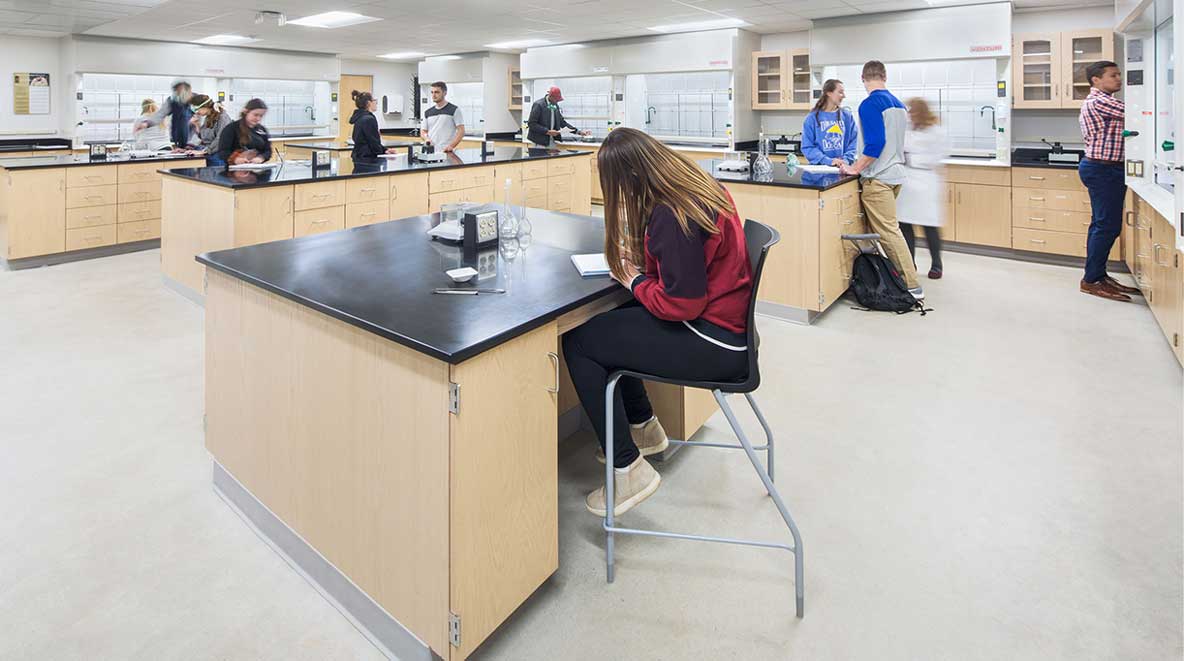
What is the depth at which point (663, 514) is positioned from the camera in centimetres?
227

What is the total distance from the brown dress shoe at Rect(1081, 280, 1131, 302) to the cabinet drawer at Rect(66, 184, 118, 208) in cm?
792

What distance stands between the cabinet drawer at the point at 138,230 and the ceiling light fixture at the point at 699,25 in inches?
226

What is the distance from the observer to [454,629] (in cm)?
152

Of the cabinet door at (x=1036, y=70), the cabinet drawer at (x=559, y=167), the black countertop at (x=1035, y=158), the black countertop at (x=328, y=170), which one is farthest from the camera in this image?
the cabinet drawer at (x=559, y=167)

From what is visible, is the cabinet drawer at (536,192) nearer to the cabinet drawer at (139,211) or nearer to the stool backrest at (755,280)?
the cabinet drawer at (139,211)

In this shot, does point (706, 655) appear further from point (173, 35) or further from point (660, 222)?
point (173, 35)

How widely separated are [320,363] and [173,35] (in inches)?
371

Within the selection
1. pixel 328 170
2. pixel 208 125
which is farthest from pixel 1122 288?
pixel 208 125

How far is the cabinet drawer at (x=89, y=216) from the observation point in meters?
5.80

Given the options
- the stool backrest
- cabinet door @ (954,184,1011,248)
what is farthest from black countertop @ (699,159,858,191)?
cabinet door @ (954,184,1011,248)

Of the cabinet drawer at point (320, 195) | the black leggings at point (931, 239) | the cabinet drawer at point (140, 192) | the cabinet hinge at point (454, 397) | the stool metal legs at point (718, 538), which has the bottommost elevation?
the stool metal legs at point (718, 538)

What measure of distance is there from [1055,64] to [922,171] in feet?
7.99

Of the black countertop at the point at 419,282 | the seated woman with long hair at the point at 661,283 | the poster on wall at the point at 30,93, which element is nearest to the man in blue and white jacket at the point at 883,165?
the black countertop at the point at 419,282

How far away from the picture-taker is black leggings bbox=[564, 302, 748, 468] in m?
1.87
